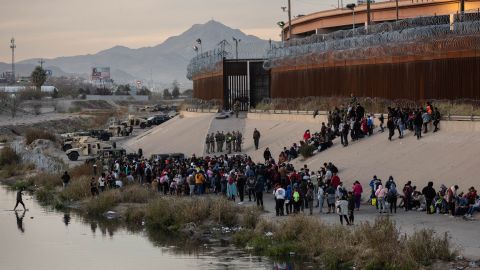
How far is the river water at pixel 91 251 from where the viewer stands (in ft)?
101

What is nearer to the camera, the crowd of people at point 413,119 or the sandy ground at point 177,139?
the crowd of people at point 413,119

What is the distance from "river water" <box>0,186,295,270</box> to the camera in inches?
1209

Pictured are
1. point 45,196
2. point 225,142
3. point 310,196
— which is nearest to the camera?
point 310,196

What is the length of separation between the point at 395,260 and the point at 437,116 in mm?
14819

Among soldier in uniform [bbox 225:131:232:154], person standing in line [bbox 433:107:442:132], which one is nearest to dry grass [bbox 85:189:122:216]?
soldier in uniform [bbox 225:131:232:154]

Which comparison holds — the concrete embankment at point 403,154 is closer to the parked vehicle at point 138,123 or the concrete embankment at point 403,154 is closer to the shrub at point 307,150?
the shrub at point 307,150

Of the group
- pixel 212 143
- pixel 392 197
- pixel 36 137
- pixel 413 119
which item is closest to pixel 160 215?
pixel 392 197

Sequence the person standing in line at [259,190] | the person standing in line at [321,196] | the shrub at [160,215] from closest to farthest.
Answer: the person standing in line at [321,196] < the person standing in line at [259,190] < the shrub at [160,215]

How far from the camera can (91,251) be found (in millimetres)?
33844

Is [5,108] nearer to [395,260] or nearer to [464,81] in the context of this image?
[464,81]

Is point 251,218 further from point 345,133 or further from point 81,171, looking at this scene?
point 81,171

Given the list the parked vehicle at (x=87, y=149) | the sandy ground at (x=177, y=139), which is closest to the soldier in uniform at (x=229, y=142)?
the sandy ground at (x=177, y=139)

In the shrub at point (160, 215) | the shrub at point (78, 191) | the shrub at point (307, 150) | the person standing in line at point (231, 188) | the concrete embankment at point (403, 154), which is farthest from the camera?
the shrub at point (78, 191)

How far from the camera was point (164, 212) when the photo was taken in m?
37.3
